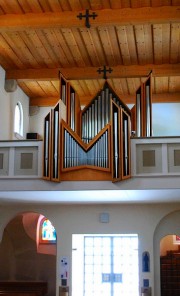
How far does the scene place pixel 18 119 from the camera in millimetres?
16828

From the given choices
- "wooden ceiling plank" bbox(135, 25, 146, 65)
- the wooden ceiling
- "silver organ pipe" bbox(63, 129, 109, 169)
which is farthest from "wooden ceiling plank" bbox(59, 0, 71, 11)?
"silver organ pipe" bbox(63, 129, 109, 169)

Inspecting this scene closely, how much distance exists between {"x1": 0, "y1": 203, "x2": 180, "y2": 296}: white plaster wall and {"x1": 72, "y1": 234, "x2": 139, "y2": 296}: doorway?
1.13 feet

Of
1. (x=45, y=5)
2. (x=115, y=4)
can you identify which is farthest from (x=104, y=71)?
(x=45, y=5)

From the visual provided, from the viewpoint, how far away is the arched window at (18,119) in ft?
54.4

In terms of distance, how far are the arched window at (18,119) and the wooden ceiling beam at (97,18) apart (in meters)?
4.59

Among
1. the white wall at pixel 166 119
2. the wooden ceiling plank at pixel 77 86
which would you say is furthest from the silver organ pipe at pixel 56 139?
the white wall at pixel 166 119

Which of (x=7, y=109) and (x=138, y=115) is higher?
(x=7, y=109)

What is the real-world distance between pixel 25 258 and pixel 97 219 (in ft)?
13.9

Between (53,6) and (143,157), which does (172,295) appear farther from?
(53,6)

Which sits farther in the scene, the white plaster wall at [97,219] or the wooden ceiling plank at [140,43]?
the white plaster wall at [97,219]

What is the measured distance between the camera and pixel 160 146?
39.5 feet

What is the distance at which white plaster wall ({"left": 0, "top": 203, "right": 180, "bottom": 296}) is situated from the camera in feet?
48.0

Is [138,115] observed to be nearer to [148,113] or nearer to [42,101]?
[148,113]

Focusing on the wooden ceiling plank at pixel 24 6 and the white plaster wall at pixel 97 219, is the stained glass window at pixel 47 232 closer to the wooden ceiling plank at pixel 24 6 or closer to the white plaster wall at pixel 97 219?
the white plaster wall at pixel 97 219
